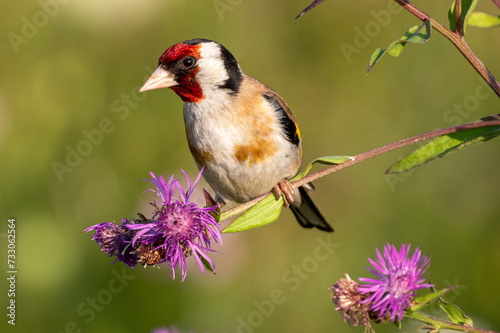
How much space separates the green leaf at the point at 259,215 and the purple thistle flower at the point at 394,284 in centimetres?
39

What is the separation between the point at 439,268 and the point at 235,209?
2.44 m

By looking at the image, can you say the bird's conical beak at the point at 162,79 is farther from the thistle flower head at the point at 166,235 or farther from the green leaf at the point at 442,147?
the green leaf at the point at 442,147

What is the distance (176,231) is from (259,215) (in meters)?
0.26

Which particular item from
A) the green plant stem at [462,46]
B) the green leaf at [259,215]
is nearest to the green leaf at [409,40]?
the green plant stem at [462,46]

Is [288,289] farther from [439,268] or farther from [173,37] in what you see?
[173,37]

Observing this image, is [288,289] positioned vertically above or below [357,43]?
below

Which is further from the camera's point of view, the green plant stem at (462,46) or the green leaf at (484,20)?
the green leaf at (484,20)

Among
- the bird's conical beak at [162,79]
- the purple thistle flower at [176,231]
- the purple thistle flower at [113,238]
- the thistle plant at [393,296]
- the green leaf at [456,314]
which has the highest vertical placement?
the bird's conical beak at [162,79]

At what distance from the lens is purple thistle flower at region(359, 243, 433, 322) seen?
1495mm

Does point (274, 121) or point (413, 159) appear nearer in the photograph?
point (413, 159)

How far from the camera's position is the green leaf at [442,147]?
5.45 ft

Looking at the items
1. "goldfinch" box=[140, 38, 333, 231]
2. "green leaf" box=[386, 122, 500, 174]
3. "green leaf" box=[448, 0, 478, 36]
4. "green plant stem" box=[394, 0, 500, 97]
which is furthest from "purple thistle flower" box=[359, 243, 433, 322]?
"goldfinch" box=[140, 38, 333, 231]

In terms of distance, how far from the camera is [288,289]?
158 inches

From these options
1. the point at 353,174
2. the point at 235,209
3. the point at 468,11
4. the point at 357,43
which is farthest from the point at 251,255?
the point at 468,11
